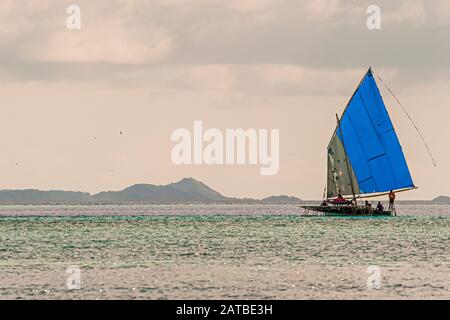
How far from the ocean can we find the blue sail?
76.7 ft

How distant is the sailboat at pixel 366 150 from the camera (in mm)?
122500

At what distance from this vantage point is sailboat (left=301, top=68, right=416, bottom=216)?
402 feet

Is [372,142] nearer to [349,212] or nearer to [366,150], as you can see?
[366,150]

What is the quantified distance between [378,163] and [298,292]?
7632 centimetres

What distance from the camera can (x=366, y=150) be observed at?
12400cm

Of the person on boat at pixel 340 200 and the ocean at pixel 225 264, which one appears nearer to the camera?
the ocean at pixel 225 264

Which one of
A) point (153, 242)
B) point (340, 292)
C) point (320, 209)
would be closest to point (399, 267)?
point (340, 292)

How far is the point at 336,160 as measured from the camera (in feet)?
422

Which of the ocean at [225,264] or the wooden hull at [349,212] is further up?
the wooden hull at [349,212]

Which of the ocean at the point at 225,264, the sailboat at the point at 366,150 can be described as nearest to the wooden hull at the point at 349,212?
the sailboat at the point at 366,150

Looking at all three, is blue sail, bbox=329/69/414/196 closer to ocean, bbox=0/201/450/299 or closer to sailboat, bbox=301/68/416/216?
sailboat, bbox=301/68/416/216

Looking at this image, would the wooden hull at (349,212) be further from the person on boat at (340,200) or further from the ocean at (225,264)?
the ocean at (225,264)

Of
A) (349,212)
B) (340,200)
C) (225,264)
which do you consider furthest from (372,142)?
(225,264)

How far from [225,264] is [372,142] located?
63.1 meters
